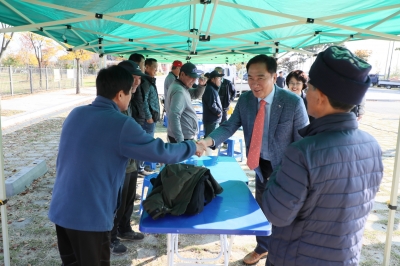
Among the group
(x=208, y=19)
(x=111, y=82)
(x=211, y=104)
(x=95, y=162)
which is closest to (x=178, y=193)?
(x=95, y=162)

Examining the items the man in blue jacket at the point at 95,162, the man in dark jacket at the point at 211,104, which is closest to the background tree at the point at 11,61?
the man in dark jacket at the point at 211,104

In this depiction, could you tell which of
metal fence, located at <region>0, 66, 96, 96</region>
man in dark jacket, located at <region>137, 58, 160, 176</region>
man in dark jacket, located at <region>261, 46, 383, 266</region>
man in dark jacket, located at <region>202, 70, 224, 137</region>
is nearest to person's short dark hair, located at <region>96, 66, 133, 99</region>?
man in dark jacket, located at <region>261, 46, 383, 266</region>

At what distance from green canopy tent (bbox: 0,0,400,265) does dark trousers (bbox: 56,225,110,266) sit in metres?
0.91

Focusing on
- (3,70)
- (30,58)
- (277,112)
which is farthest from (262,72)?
(30,58)

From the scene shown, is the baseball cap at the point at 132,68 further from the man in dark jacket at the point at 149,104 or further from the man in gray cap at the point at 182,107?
the man in dark jacket at the point at 149,104

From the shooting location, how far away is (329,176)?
3.94 ft

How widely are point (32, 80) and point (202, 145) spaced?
19652mm

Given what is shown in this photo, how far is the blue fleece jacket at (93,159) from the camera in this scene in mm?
1655

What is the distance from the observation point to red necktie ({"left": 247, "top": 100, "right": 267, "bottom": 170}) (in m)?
2.49

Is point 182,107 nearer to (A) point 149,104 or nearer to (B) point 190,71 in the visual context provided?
(B) point 190,71

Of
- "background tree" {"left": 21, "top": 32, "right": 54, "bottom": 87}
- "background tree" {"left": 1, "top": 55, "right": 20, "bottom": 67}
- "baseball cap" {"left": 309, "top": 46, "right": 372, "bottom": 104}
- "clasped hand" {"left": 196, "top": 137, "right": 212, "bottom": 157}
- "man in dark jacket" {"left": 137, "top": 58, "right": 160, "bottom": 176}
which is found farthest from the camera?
"background tree" {"left": 1, "top": 55, "right": 20, "bottom": 67}

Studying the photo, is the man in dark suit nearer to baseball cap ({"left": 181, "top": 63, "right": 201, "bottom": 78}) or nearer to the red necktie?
the red necktie

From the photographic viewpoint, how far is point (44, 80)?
20.8m

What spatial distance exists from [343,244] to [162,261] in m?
2.11
